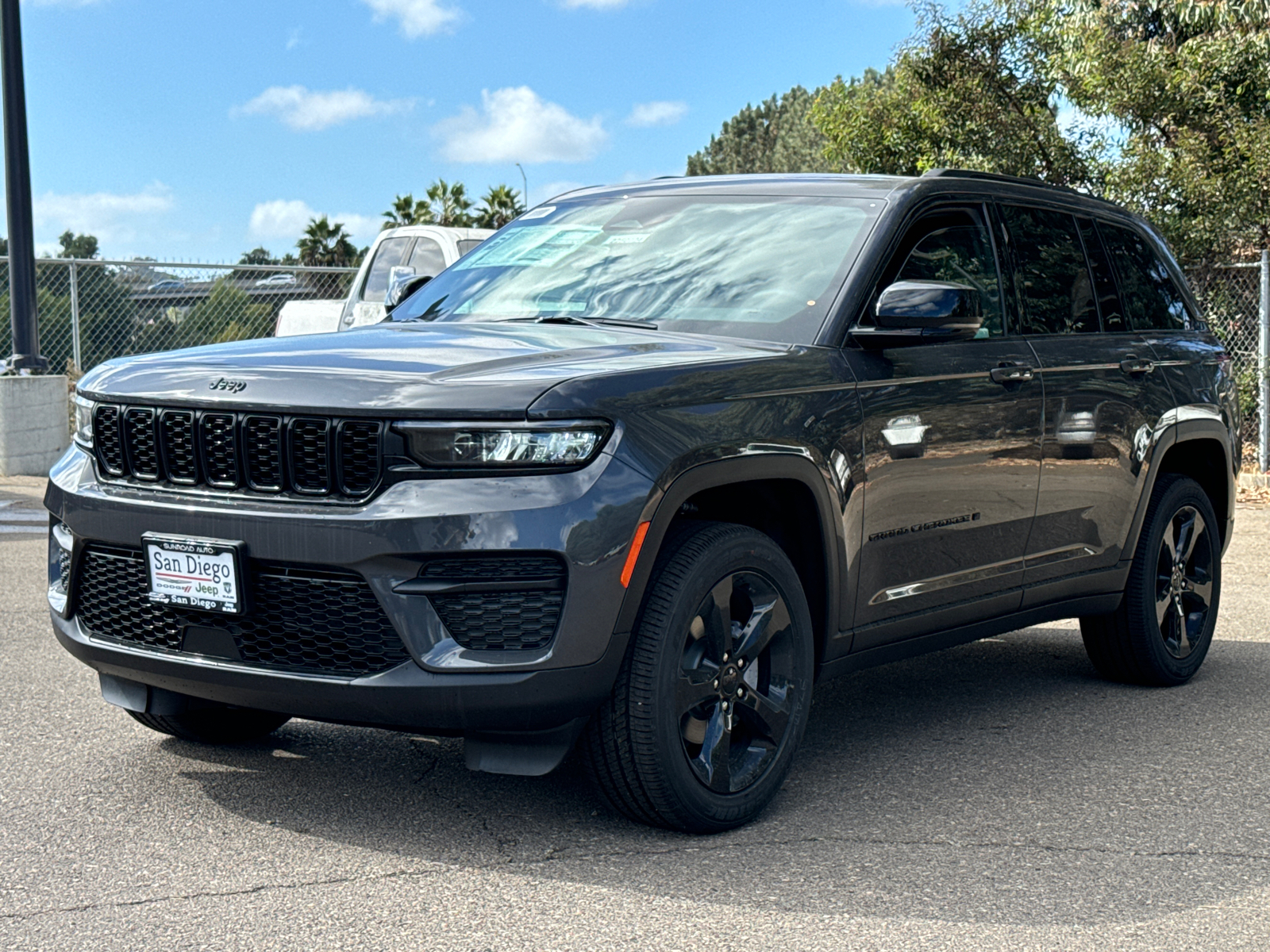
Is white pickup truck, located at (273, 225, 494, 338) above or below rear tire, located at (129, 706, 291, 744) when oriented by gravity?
above

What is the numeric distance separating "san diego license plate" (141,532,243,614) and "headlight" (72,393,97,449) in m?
0.47

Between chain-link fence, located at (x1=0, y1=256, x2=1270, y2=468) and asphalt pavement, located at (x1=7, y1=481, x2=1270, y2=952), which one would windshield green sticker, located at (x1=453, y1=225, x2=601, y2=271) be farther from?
chain-link fence, located at (x1=0, y1=256, x2=1270, y2=468)

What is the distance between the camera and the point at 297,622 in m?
3.72

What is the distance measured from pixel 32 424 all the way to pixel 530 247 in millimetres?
9426

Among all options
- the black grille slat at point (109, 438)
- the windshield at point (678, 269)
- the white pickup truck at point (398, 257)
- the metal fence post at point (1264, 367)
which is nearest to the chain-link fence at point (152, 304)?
the metal fence post at point (1264, 367)

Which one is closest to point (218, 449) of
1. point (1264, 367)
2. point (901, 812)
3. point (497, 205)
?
point (901, 812)

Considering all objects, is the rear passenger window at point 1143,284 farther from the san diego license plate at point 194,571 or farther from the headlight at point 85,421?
the headlight at point 85,421

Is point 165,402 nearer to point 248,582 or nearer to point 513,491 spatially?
point 248,582

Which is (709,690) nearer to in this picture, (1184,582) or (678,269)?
(678,269)

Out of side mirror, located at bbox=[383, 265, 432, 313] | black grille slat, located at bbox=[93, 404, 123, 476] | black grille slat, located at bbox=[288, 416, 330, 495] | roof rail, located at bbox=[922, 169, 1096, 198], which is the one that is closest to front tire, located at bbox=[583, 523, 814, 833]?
black grille slat, located at bbox=[288, 416, 330, 495]

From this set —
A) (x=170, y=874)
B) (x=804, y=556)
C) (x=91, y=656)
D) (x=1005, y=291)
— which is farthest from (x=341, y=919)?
(x=1005, y=291)

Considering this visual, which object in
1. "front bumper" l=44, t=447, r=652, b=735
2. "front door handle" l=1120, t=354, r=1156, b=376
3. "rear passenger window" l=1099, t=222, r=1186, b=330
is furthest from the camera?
"rear passenger window" l=1099, t=222, r=1186, b=330

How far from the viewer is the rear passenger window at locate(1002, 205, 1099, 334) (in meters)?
5.43

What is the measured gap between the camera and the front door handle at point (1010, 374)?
5.00 metres
